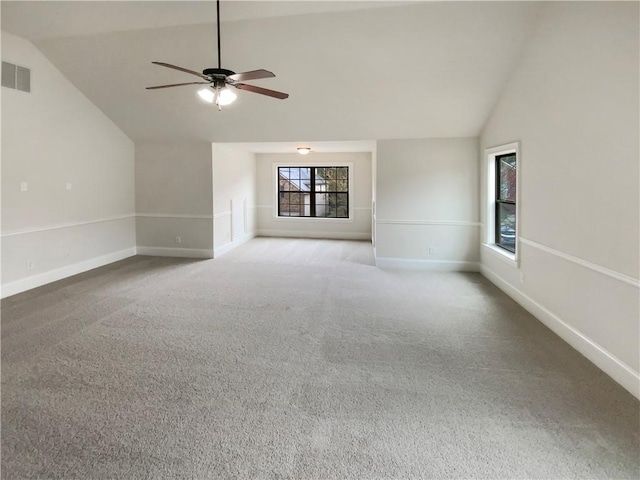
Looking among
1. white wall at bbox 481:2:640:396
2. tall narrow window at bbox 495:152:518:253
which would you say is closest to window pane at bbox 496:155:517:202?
tall narrow window at bbox 495:152:518:253

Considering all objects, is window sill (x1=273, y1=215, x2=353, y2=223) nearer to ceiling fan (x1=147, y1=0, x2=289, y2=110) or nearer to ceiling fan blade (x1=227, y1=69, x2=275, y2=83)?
ceiling fan (x1=147, y1=0, x2=289, y2=110)

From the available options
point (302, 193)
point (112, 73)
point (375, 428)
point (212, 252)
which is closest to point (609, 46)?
point (375, 428)

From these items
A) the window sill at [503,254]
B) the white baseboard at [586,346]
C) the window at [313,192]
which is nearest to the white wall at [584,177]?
the white baseboard at [586,346]

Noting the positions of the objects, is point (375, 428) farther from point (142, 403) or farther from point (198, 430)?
point (142, 403)

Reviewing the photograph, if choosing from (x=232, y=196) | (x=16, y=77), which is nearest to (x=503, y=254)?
(x=232, y=196)

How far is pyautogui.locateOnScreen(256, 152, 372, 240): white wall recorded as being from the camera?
8.80 metres

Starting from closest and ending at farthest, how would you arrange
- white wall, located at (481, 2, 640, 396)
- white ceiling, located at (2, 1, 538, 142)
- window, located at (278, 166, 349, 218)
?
white wall, located at (481, 2, 640, 396), white ceiling, located at (2, 1, 538, 142), window, located at (278, 166, 349, 218)

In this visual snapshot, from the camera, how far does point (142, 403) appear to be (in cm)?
216

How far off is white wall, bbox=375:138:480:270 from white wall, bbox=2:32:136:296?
4.63 metres

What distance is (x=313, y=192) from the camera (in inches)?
361

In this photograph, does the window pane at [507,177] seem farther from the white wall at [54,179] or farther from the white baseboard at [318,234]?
the white wall at [54,179]

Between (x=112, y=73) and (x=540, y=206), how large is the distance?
18.3 ft

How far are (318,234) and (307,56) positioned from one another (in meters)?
5.40

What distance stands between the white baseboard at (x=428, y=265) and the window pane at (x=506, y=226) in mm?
700
